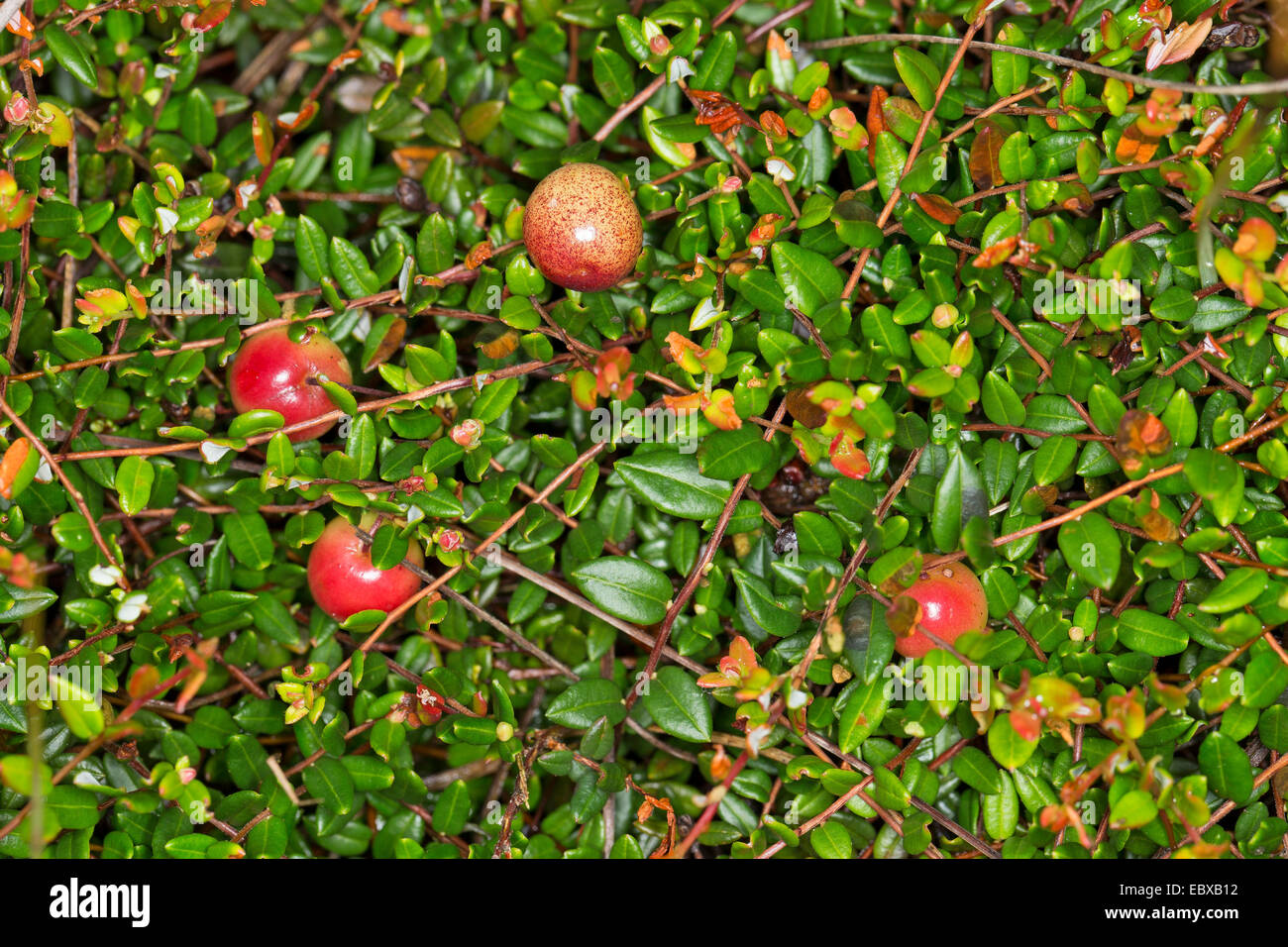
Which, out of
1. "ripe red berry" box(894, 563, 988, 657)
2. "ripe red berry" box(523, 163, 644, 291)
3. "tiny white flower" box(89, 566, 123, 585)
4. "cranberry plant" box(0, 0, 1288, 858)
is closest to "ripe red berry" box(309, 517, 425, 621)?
"cranberry plant" box(0, 0, 1288, 858)

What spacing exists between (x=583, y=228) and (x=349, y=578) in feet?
3.18

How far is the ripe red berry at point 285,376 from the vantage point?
2.15m

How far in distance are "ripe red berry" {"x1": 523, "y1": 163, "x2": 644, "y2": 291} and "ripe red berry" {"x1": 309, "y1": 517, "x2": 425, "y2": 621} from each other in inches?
29.6

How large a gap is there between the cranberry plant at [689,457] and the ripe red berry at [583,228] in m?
0.05

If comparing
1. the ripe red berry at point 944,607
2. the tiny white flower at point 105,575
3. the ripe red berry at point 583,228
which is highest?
the ripe red berry at point 583,228

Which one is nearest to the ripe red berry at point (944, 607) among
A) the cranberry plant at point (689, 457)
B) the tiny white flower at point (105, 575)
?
the cranberry plant at point (689, 457)

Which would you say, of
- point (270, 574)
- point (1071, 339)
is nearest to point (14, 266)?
point (270, 574)

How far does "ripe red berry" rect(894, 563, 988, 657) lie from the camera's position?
6.47ft

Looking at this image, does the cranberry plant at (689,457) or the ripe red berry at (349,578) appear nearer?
the cranberry plant at (689,457)

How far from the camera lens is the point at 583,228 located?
6.66 ft

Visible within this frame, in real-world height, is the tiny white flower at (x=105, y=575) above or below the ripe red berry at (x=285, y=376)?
below

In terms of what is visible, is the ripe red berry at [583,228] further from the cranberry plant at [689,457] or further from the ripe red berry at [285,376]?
the ripe red berry at [285,376]

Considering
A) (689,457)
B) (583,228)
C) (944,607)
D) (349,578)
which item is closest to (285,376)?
(349,578)

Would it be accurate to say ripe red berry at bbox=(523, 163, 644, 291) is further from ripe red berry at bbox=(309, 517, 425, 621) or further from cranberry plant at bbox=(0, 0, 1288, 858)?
ripe red berry at bbox=(309, 517, 425, 621)
